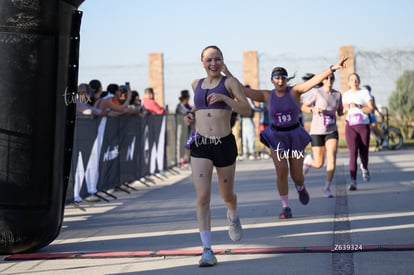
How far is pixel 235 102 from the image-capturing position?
8.86 meters

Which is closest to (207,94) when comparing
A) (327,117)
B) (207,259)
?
(207,259)

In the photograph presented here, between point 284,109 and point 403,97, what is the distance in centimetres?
2176

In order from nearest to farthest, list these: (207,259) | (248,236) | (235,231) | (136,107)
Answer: (207,259)
(235,231)
(248,236)
(136,107)

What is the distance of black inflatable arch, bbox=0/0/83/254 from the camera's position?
8.98 metres

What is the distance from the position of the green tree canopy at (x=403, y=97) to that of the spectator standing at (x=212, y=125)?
24.3 m

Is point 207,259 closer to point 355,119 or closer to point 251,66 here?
point 355,119

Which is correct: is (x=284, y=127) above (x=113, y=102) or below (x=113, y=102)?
below

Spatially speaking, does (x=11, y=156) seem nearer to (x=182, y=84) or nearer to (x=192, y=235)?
(x=192, y=235)

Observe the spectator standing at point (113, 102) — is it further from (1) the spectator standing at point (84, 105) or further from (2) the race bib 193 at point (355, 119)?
(2) the race bib 193 at point (355, 119)

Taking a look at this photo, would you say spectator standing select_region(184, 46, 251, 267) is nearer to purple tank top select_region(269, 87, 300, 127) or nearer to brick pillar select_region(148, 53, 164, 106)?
purple tank top select_region(269, 87, 300, 127)

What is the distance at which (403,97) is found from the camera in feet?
108

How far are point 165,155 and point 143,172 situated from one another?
9.01ft

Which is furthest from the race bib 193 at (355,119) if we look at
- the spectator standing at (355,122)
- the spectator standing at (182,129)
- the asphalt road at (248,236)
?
the spectator standing at (182,129)

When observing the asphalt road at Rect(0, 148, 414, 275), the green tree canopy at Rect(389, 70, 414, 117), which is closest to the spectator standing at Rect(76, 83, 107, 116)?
the asphalt road at Rect(0, 148, 414, 275)
